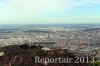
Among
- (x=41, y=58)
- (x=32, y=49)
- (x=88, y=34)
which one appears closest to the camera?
(x=41, y=58)

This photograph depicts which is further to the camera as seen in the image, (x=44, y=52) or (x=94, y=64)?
(x=44, y=52)

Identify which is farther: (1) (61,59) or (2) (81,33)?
(2) (81,33)

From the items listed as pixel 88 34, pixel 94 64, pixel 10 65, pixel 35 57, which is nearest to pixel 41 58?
pixel 35 57

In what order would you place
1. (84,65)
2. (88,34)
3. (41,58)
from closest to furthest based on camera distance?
(84,65), (41,58), (88,34)

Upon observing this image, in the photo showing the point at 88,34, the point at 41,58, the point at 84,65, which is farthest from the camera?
the point at 88,34

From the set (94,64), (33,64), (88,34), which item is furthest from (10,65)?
(88,34)

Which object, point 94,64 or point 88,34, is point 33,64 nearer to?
point 94,64

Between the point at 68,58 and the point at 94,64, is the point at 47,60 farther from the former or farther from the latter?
the point at 94,64

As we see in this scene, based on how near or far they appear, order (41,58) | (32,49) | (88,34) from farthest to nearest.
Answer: (88,34) → (32,49) → (41,58)
